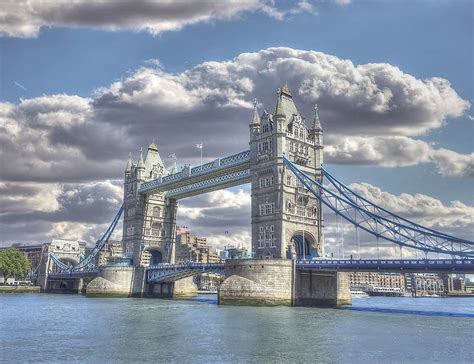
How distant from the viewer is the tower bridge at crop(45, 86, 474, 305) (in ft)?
206

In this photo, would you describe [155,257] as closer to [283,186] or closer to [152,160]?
[152,160]

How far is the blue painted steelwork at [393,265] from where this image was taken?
2126 inches

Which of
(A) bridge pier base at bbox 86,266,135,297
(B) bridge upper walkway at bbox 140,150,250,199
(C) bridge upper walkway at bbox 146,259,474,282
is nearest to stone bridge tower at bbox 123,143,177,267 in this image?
(B) bridge upper walkway at bbox 140,150,250,199

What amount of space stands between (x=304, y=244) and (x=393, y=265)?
1830 centimetres

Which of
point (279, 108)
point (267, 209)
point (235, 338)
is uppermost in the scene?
point (279, 108)

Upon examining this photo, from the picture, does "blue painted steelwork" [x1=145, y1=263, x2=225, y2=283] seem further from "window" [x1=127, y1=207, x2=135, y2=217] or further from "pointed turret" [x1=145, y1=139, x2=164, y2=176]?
"pointed turret" [x1=145, y1=139, x2=164, y2=176]

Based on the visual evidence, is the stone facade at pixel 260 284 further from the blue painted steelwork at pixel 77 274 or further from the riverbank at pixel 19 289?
the riverbank at pixel 19 289

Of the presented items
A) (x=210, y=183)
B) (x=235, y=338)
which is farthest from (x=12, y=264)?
(x=235, y=338)

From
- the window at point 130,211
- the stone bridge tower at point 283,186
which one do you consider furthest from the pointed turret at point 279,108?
the window at point 130,211

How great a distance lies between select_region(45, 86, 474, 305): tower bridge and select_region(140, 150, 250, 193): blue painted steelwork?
0.56 ft

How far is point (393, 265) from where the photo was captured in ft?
192

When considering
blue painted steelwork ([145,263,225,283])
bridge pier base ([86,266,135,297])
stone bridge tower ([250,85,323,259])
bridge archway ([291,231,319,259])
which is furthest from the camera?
bridge pier base ([86,266,135,297])

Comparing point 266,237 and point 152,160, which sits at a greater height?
point 152,160

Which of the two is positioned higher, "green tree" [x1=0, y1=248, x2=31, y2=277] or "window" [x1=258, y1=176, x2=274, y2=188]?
"window" [x1=258, y1=176, x2=274, y2=188]
